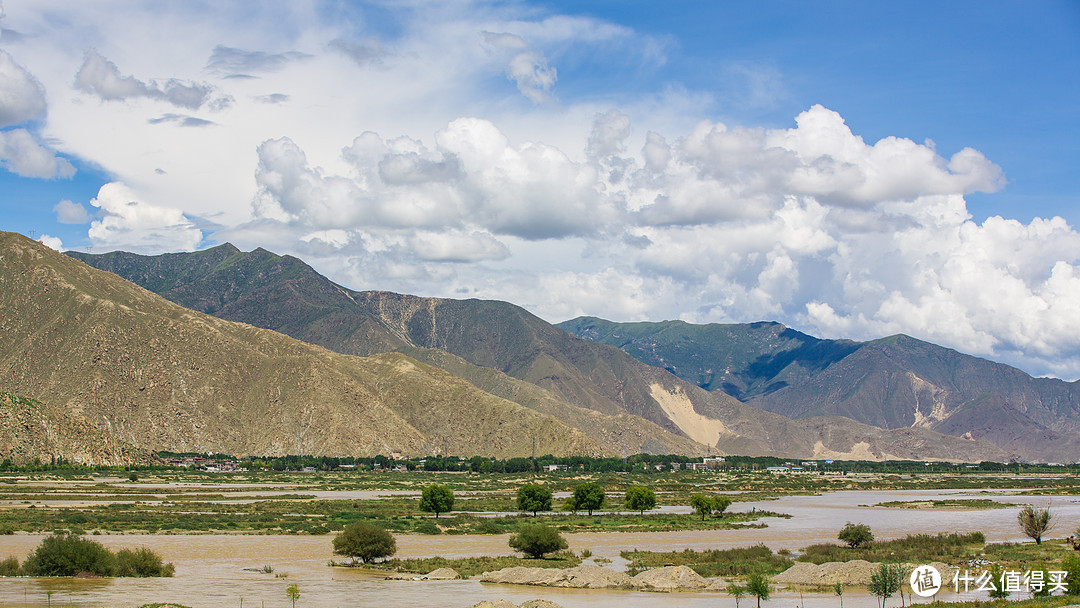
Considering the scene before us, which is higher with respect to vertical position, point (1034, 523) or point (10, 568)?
point (10, 568)

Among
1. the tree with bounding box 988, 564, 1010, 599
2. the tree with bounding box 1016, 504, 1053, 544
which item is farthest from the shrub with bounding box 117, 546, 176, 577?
the tree with bounding box 1016, 504, 1053, 544

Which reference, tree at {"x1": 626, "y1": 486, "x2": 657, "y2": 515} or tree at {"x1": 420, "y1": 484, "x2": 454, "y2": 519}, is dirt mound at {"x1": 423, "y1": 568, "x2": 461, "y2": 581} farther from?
tree at {"x1": 626, "y1": 486, "x2": 657, "y2": 515}

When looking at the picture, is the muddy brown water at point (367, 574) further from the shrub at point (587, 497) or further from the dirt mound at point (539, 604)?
the shrub at point (587, 497)

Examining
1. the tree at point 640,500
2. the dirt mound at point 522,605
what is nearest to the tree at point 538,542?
the dirt mound at point 522,605

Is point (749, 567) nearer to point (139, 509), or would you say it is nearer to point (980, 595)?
point (980, 595)

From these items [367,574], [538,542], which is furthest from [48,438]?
[538,542]

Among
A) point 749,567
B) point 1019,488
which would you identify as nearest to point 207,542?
point 749,567

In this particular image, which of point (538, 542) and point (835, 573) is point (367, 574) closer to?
point (538, 542)
